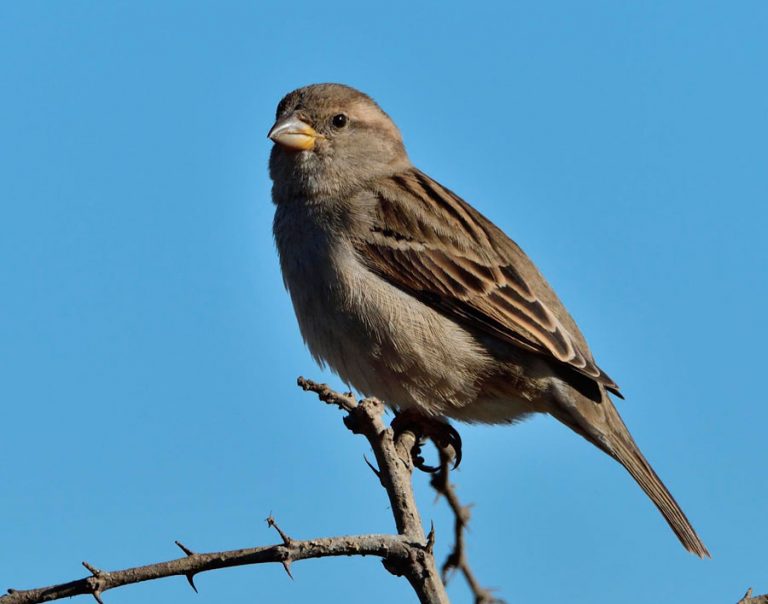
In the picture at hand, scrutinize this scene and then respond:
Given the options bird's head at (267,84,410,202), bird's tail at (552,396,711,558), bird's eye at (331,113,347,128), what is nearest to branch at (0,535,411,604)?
bird's tail at (552,396,711,558)

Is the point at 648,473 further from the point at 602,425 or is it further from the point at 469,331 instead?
the point at 469,331

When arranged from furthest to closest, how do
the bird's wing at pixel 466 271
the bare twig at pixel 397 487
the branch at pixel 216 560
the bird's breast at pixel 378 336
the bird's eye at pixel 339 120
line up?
the bird's eye at pixel 339 120
the bird's wing at pixel 466 271
the bird's breast at pixel 378 336
the bare twig at pixel 397 487
the branch at pixel 216 560

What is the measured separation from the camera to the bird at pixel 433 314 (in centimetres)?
557

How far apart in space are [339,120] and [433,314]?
156 cm

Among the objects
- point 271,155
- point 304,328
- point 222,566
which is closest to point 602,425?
point 304,328

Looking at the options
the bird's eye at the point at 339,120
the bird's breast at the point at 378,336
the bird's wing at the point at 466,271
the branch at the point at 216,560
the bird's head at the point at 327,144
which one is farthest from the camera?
the bird's eye at the point at 339,120

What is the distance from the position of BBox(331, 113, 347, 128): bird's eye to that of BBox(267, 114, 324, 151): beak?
154mm

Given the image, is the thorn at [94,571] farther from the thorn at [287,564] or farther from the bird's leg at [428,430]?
the bird's leg at [428,430]

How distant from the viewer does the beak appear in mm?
6254

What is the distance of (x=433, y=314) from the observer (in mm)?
5711

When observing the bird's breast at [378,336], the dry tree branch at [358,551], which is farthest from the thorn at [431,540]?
the bird's breast at [378,336]

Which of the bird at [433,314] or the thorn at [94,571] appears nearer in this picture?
the thorn at [94,571]

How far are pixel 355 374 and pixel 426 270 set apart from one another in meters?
0.70

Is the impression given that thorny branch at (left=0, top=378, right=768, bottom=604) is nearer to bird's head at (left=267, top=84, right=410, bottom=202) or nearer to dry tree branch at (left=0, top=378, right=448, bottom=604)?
dry tree branch at (left=0, top=378, right=448, bottom=604)
